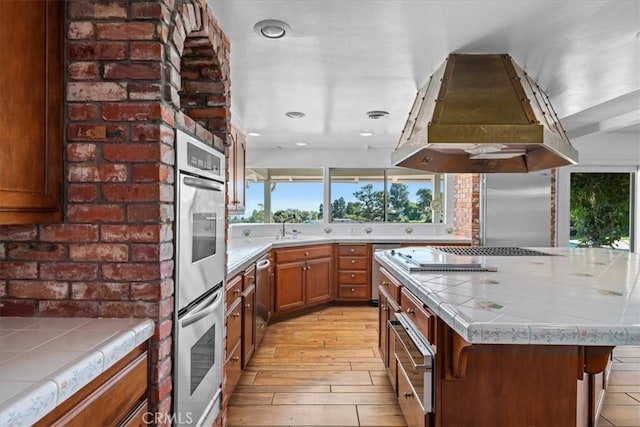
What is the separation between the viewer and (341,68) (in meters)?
2.57

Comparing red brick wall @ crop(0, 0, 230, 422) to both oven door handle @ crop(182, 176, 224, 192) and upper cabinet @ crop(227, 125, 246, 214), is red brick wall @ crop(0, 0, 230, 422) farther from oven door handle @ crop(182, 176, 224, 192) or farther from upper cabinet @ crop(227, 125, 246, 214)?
upper cabinet @ crop(227, 125, 246, 214)

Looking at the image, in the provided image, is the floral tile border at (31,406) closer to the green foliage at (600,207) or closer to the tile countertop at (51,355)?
the tile countertop at (51,355)

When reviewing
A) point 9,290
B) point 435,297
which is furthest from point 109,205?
point 435,297

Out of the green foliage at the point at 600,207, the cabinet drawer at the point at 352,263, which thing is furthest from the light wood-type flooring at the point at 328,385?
the green foliage at the point at 600,207

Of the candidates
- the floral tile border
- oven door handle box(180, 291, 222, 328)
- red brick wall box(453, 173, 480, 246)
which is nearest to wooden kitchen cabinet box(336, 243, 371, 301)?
red brick wall box(453, 173, 480, 246)

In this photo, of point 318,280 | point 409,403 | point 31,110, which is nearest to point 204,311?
point 31,110

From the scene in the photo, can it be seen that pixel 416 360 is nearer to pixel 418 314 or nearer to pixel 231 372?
pixel 418 314

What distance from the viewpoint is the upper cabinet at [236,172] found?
344 cm

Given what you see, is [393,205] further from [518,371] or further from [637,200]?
[518,371]

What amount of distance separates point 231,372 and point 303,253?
7.45 feet

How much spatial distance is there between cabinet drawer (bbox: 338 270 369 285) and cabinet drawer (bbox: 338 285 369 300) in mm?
54

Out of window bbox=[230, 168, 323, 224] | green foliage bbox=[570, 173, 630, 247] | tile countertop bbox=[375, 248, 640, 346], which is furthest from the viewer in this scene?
window bbox=[230, 168, 323, 224]

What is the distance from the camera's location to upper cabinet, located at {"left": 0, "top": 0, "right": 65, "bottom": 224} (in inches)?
41.4

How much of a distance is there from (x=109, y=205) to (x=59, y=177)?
0.18 metres
